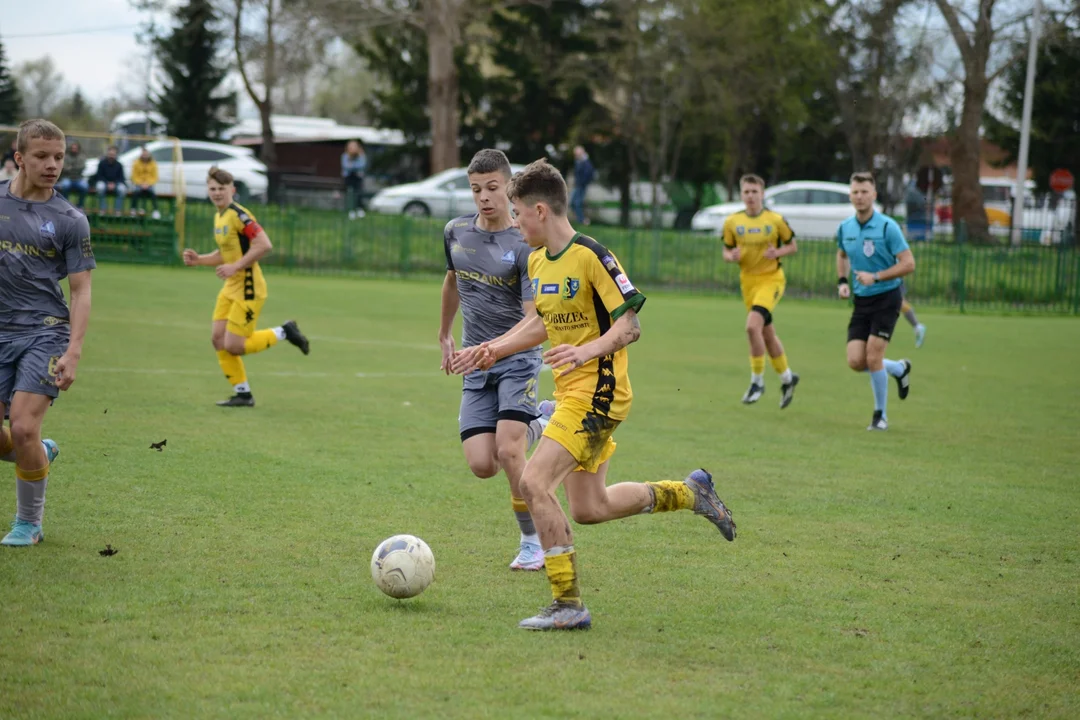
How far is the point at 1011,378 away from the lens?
52.3 feet

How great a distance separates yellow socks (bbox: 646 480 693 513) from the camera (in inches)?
234

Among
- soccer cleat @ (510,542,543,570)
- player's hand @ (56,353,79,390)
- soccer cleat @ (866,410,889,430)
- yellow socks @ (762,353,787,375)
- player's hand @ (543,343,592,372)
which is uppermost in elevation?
player's hand @ (543,343,592,372)

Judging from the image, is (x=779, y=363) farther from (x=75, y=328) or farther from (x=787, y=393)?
(x=75, y=328)

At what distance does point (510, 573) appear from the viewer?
6.19 meters

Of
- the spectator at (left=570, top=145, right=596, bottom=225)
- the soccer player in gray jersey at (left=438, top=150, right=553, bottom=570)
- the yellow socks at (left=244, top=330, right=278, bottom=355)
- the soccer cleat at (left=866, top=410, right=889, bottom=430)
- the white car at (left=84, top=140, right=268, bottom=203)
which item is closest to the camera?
the soccer player in gray jersey at (left=438, top=150, right=553, bottom=570)

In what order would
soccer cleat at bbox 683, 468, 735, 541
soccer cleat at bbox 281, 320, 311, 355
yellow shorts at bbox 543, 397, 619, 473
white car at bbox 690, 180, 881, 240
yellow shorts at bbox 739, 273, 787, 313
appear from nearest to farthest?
yellow shorts at bbox 543, 397, 619, 473 → soccer cleat at bbox 683, 468, 735, 541 → soccer cleat at bbox 281, 320, 311, 355 → yellow shorts at bbox 739, 273, 787, 313 → white car at bbox 690, 180, 881, 240

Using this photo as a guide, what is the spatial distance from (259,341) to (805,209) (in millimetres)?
24617

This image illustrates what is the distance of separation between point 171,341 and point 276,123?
40.1 meters

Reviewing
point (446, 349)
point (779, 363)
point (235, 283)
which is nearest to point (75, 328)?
point (446, 349)

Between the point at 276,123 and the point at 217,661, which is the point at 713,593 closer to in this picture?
the point at 217,661

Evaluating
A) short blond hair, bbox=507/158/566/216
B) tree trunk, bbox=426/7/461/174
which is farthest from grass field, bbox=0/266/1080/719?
tree trunk, bbox=426/7/461/174

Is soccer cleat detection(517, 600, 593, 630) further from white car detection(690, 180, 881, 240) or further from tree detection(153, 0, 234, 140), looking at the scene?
tree detection(153, 0, 234, 140)

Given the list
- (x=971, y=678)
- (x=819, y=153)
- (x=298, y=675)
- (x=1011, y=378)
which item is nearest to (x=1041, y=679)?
(x=971, y=678)

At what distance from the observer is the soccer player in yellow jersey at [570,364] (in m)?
5.24
